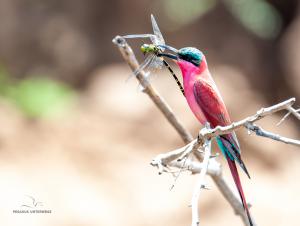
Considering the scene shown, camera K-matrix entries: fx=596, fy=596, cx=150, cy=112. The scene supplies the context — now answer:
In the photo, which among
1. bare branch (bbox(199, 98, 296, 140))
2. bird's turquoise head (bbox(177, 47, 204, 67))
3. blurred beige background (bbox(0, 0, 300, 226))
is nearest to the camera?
bare branch (bbox(199, 98, 296, 140))

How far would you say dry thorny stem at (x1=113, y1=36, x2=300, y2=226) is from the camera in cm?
132

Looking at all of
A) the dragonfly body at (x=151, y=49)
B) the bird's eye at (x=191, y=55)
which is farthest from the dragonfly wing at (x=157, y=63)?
the bird's eye at (x=191, y=55)

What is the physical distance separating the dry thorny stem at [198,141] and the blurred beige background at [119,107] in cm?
235

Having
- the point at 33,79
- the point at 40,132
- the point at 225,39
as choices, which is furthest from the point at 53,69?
the point at 225,39

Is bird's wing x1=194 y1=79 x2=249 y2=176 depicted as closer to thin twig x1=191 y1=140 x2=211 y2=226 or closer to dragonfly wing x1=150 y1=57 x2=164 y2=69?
dragonfly wing x1=150 y1=57 x2=164 y2=69

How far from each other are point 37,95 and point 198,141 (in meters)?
3.97

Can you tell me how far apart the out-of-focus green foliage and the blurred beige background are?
0.01 meters

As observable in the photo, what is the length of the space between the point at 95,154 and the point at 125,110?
1.91ft

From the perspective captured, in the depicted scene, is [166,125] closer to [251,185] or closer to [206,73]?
[251,185]

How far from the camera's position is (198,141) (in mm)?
1545

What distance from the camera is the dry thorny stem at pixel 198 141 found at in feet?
4.33

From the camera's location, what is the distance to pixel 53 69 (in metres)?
5.89
